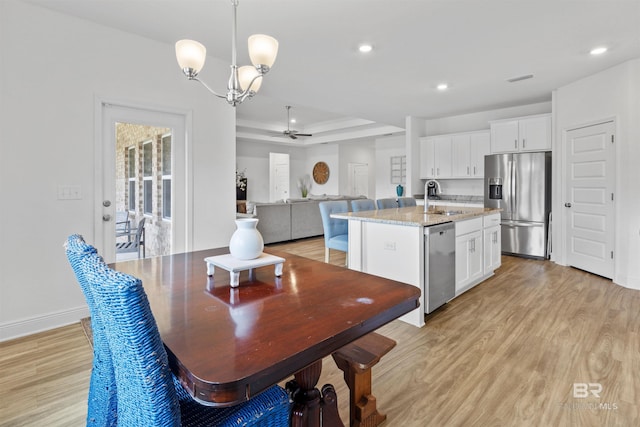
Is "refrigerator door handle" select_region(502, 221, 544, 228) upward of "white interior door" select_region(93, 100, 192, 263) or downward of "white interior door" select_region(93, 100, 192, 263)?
downward

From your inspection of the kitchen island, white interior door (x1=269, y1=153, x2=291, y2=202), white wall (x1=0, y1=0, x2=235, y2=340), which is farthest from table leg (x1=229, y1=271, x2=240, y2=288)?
white interior door (x1=269, y1=153, x2=291, y2=202)

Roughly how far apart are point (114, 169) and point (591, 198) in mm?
5593

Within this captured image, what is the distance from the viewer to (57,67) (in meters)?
2.68

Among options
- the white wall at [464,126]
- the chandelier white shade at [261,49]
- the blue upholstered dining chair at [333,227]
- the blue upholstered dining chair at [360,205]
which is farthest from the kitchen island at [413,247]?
the white wall at [464,126]

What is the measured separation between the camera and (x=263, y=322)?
102 centimetres

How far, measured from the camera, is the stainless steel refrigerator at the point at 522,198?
16.8ft

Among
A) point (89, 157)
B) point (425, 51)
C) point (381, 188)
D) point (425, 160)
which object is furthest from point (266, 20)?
point (381, 188)

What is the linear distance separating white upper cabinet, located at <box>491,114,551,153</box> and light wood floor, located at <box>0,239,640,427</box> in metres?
2.80

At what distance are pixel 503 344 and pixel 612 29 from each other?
3035 mm

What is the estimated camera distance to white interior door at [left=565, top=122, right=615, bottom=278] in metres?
4.00

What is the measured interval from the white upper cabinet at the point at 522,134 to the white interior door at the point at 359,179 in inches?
211

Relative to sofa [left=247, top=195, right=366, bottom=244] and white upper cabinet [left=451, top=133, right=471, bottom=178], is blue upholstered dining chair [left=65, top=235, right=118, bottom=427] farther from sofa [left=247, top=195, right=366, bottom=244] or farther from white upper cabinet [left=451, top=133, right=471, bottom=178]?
white upper cabinet [left=451, top=133, right=471, bottom=178]

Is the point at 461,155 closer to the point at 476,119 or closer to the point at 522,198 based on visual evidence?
the point at 476,119

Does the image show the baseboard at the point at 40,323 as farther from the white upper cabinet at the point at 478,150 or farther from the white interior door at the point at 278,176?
the white interior door at the point at 278,176
